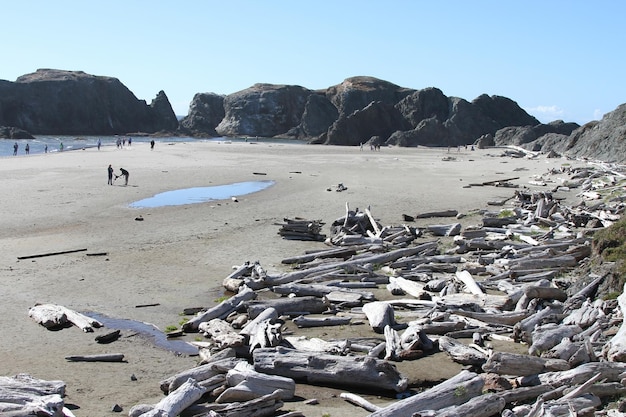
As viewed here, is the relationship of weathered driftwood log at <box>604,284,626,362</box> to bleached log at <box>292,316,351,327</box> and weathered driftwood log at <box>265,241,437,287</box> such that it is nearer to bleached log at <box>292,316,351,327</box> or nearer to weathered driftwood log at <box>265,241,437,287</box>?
bleached log at <box>292,316,351,327</box>

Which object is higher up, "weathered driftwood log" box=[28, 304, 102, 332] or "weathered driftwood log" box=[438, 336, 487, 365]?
"weathered driftwood log" box=[438, 336, 487, 365]

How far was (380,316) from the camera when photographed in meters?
11.0

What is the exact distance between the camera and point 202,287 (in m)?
14.8

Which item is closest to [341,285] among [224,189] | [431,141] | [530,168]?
[224,189]

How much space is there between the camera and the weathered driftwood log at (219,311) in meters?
11.4

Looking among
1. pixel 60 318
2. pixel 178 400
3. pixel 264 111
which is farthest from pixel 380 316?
pixel 264 111

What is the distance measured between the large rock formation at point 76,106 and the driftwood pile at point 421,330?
→ 14864cm

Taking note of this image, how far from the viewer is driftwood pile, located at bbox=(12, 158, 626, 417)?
24.5 feet

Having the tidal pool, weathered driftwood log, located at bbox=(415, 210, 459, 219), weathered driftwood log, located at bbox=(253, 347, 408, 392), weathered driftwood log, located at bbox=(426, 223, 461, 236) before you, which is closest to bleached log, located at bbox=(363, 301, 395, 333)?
weathered driftwood log, located at bbox=(253, 347, 408, 392)

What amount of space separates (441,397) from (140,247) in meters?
13.5

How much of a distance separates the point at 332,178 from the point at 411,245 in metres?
24.1

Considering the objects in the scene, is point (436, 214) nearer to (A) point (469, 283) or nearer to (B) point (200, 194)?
(A) point (469, 283)

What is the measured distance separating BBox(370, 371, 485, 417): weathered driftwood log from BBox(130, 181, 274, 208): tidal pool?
22.4 metres

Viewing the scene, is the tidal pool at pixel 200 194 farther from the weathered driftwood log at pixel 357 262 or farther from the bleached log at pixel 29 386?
the bleached log at pixel 29 386
